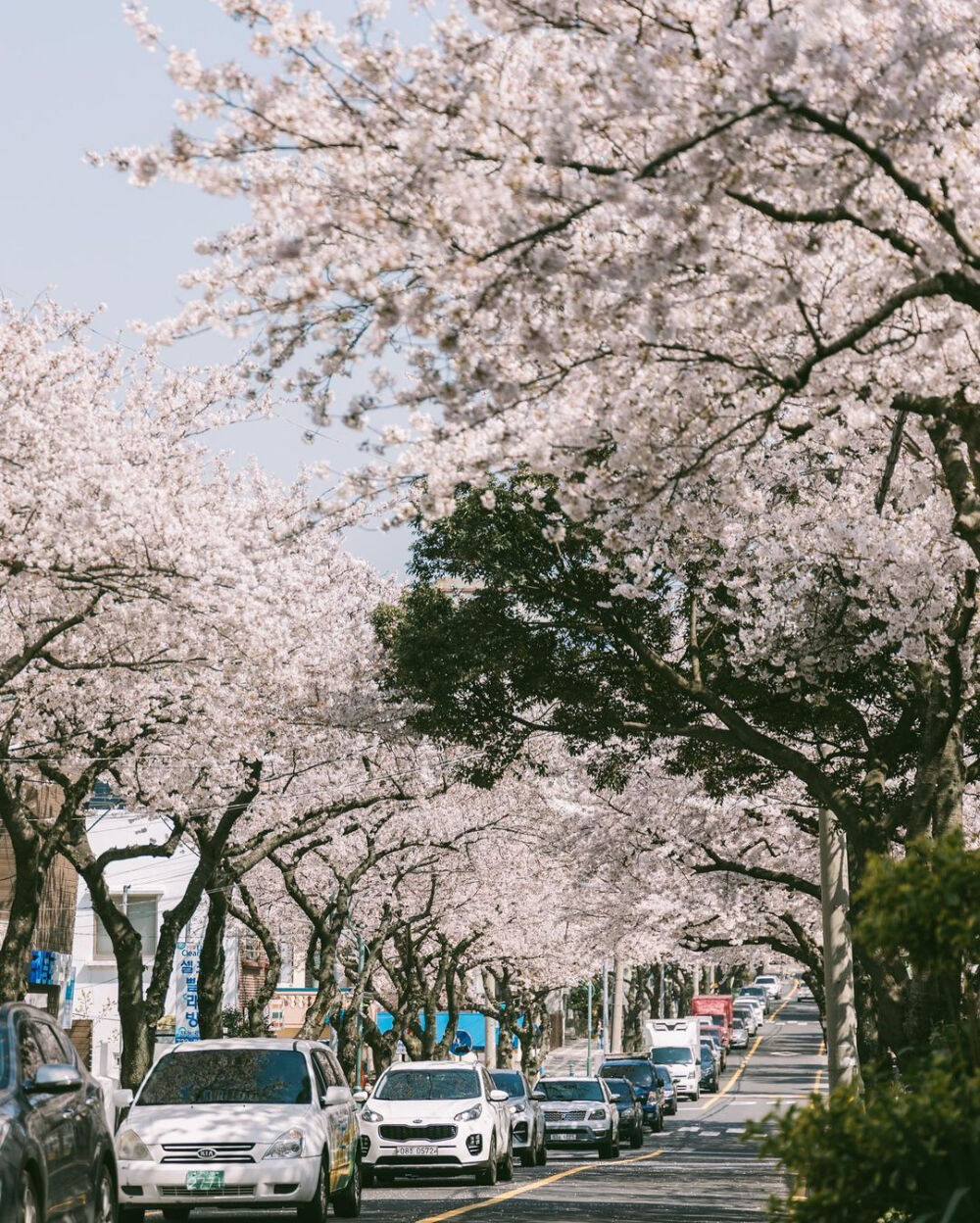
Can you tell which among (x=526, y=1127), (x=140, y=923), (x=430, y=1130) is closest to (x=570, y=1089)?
(x=526, y=1127)

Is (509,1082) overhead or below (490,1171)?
overhead

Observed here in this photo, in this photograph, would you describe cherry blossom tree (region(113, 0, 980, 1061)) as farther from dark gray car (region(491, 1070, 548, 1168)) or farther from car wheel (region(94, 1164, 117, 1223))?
dark gray car (region(491, 1070, 548, 1168))

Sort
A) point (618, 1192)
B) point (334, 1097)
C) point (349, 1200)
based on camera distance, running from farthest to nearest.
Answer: point (618, 1192) < point (349, 1200) < point (334, 1097)

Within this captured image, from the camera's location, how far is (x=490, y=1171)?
22094mm

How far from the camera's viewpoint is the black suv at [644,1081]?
45.9 m

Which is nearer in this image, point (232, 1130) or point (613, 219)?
point (613, 219)

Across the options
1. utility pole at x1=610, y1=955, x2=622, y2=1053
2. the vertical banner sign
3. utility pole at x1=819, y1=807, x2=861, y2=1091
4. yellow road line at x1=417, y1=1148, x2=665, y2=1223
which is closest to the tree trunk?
yellow road line at x1=417, y1=1148, x2=665, y2=1223

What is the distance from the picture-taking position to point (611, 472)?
9602 millimetres

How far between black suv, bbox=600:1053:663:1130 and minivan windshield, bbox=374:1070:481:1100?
22.6 metres

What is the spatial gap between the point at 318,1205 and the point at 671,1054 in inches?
2087

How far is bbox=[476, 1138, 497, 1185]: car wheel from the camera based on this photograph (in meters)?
22.1

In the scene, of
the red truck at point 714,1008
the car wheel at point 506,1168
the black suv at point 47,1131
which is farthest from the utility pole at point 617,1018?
the black suv at point 47,1131

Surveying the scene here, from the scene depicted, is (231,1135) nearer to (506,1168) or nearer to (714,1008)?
(506,1168)

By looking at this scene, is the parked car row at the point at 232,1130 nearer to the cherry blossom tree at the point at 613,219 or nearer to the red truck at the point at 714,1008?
the cherry blossom tree at the point at 613,219
